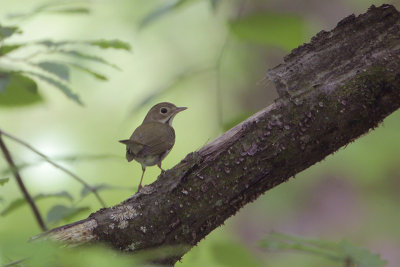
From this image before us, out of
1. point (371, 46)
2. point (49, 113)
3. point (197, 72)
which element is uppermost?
point (49, 113)

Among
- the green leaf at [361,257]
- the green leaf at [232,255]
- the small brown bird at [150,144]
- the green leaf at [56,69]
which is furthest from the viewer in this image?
the small brown bird at [150,144]

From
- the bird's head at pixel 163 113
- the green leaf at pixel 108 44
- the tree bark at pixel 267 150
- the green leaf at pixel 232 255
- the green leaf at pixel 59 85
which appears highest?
the bird's head at pixel 163 113

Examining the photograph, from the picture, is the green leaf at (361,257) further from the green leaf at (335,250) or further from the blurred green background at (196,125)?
the blurred green background at (196,125)

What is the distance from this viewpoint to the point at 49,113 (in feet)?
27.1

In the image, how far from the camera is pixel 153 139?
3.30m

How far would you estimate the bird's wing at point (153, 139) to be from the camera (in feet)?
10.6

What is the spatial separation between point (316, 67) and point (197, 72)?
518 mm

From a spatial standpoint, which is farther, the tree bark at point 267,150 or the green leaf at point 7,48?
the green leaf at point 7,48

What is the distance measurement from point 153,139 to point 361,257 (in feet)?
5.78

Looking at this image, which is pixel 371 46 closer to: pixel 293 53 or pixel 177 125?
pixel 293 53

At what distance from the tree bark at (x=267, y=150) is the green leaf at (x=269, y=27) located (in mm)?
275

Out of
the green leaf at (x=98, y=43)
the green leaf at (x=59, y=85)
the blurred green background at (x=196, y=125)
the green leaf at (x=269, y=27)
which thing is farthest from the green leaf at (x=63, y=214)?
the blurred green background at (x=196, y=125)

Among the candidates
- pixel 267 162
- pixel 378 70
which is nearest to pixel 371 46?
pixel 378 70

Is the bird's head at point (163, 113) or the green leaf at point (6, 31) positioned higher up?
the bird's head at point (163, 113)
